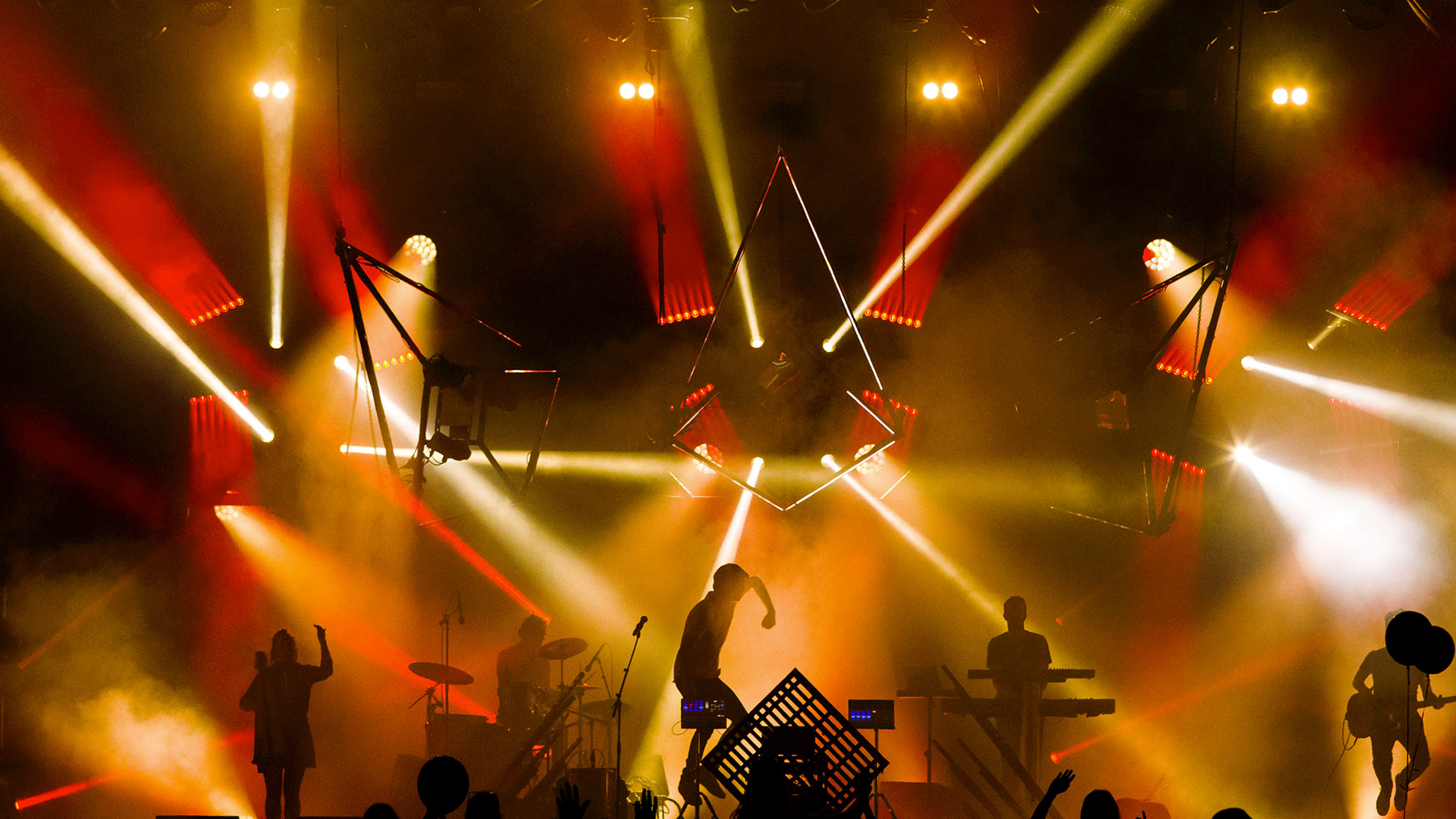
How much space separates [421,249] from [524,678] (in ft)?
10.0

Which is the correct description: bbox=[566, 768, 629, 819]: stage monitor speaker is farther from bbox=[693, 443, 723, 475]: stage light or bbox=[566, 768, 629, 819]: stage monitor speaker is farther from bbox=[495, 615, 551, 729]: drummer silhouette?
bbox=[693, 443, 723, 475]: stage light

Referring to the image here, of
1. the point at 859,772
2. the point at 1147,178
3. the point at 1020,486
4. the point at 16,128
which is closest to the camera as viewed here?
the point at 859,772

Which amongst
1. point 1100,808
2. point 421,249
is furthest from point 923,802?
point 421,249

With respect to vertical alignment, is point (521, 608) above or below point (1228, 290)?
below

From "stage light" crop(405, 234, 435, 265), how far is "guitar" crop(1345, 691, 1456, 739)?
21.1ft

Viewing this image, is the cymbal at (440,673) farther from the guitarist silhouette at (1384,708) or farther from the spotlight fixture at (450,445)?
the guitarist silhouette at (1384,708)

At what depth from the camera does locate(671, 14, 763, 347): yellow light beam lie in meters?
→ 7.95

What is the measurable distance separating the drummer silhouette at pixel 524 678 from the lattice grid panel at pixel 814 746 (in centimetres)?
276

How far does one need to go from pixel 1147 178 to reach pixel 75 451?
24.8ft


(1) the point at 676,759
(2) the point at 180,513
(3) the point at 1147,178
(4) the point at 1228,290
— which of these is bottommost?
(1) the point at 676,759

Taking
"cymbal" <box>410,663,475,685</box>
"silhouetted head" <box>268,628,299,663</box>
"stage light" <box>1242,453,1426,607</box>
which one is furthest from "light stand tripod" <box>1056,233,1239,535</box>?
"silhouetted head" <box>268,628,299,663</box>

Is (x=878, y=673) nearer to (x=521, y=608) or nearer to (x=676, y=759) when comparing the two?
(x=676, y=759)

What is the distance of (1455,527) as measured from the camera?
8.27m

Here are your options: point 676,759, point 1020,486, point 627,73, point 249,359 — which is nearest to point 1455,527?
point 1020,486
